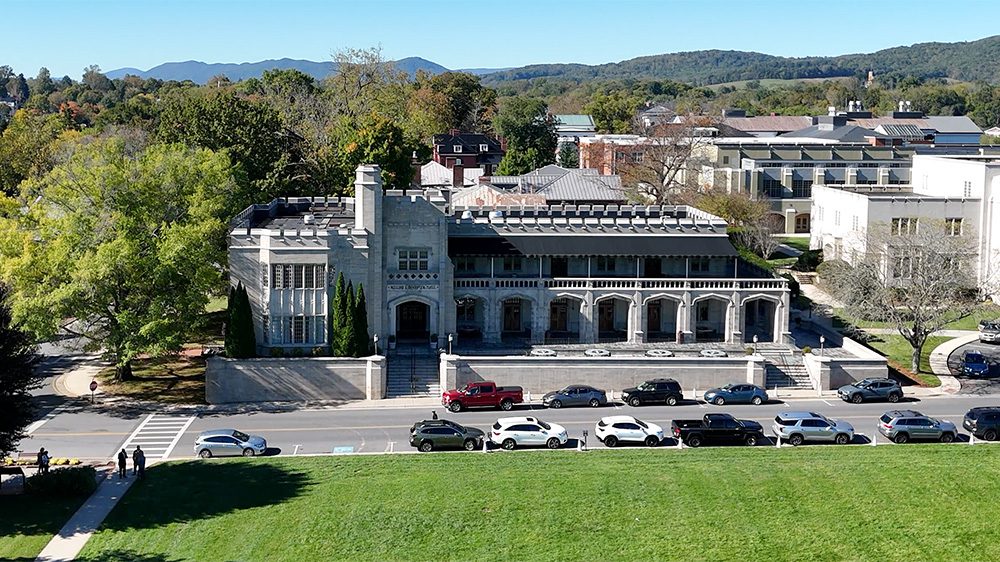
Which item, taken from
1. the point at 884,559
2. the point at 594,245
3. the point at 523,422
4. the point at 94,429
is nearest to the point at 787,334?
the point at 594,245

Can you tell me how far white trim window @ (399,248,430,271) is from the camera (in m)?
72.9

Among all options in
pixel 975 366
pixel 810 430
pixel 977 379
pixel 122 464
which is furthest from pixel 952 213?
pixel 122 464

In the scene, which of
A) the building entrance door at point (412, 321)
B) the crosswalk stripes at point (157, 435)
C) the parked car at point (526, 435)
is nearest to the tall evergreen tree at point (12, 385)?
the crosswalk stripes at point (157, 435)

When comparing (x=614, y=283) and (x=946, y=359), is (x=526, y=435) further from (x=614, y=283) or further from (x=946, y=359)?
(x=946, y=359)

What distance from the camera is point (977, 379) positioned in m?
73.0

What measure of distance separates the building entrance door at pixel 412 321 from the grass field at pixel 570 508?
19.3 meters

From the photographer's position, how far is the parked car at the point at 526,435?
57.6 m

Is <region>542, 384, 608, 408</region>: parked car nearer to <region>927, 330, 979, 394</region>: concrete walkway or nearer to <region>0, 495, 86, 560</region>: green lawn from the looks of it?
<region>927, 330, 979, 394</region>: concrete walkway

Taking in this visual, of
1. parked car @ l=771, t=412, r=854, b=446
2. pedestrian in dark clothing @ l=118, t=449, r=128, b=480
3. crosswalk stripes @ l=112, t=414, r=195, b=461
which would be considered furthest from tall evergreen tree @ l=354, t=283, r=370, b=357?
parked car @ l=771, t=412, r=854, b=446

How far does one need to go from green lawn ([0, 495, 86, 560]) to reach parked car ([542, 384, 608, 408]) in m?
26.5

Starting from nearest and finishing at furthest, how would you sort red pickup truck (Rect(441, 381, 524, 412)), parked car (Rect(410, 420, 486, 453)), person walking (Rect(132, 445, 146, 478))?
1. person walking (Rect(132, 445, 146, 478))
2. parked car (Rect(410, 420, 486, 453))
3. red pickup truck (Rect(441, 381, 524, 412))

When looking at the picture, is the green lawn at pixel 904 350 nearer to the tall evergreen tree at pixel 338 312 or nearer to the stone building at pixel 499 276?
the stone building at pixel 499 276

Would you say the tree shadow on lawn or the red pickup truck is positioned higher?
the red pickup truck

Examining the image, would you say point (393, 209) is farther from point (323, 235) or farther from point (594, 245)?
point (594, 245)
